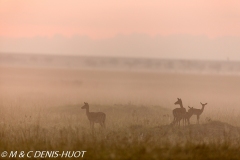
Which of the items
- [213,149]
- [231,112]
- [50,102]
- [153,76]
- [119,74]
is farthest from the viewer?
[153,76]

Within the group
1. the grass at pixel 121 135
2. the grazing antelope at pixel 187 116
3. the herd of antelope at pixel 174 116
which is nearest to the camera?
the grass at pixel 121 135

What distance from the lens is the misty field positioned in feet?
30.0

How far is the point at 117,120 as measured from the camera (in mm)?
12992

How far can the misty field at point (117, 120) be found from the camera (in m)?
9.16

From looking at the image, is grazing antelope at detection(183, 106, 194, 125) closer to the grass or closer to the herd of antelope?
the herd of antelope

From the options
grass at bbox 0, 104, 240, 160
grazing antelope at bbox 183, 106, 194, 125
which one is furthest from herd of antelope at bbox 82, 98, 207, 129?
grass at bbox 0, 104, 240, 160

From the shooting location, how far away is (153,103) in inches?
623

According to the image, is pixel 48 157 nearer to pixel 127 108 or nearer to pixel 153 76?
pixel 127 108

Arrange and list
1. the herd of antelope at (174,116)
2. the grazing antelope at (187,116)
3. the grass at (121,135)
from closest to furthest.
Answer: the grass at (121,135) → the herd of antelope at (174,116) → the grazing antelope at (187,116)

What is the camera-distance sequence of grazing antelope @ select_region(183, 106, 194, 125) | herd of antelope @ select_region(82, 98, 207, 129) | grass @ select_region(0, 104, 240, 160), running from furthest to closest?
grazing antelope @ select_region(183, 106, 194, 125), herd of antelope @ select_region(82, 98, 207, 129), grass @ select_region(0, 104, 240, 160)

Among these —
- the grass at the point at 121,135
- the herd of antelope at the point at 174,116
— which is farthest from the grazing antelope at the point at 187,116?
the grass at the point at 121,135

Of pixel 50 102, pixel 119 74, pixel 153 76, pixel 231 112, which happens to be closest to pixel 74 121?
pixel 50 102

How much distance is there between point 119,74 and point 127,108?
5.87 meters

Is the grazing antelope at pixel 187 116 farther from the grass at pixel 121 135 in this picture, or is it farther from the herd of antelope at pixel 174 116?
the grass at pixel 121 135
